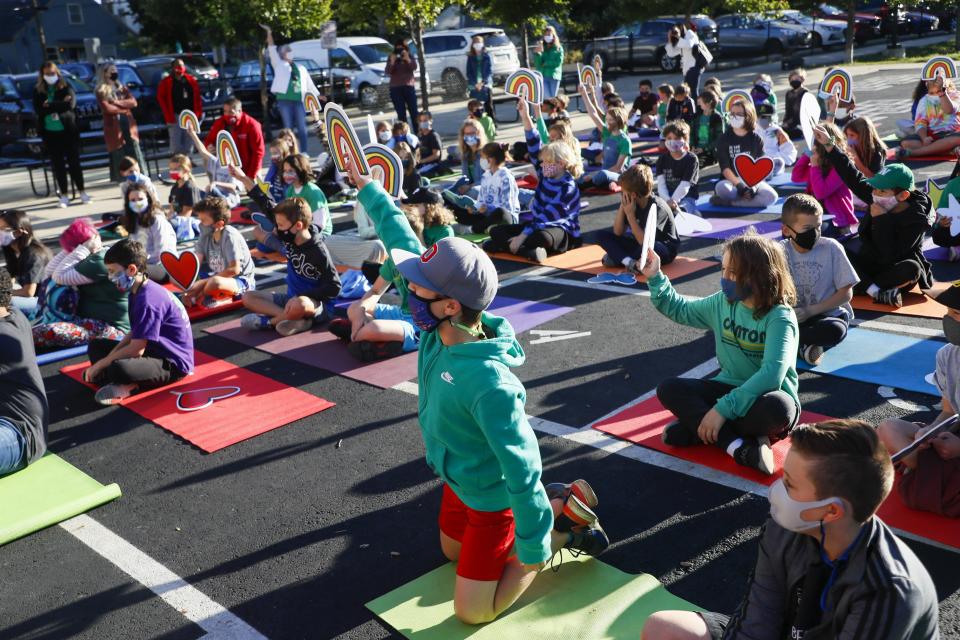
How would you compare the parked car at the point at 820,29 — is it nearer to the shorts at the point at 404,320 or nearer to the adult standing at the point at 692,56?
the adult standing at the point at 692,56

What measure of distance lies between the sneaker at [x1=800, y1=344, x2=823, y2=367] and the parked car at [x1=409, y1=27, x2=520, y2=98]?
72.6 ft

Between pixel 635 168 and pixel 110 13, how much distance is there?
48802 mm

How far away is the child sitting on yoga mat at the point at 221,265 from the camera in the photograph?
9.28m

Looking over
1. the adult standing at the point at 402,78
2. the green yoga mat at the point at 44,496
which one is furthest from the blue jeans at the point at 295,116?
the green yoga mat at the point at 44,496

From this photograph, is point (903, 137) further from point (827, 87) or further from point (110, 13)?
point (110, 13)

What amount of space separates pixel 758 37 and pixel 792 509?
31.5 metres

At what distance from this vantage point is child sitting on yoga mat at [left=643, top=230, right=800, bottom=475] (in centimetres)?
490

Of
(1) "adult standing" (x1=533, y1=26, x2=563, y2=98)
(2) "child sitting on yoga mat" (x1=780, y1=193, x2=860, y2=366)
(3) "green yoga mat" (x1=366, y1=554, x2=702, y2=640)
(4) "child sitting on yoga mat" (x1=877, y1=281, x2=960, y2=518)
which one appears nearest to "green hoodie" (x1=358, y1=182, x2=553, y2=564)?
(3) "green yoga mat" (x1=366, y1=554, x2=702, y2=640)

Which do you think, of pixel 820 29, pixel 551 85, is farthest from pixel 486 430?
pixel 820 29

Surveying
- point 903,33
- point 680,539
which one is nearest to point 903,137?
point 680,539

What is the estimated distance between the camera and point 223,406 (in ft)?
22.4

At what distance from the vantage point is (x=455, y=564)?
444cm

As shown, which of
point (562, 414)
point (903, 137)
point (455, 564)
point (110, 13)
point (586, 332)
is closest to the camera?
point (455, 564)

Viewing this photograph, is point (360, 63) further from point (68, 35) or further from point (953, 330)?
point (68, 35)
